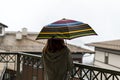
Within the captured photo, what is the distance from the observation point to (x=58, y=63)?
138 inches

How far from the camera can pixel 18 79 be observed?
590 centimetres

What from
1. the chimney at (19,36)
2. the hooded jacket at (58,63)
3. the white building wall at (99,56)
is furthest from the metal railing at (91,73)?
the chimney at (19,36)


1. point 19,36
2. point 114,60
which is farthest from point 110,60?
point 19,36

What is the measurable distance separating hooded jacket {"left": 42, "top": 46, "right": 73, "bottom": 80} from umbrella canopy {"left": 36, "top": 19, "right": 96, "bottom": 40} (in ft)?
0.89

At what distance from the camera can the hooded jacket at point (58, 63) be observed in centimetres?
347

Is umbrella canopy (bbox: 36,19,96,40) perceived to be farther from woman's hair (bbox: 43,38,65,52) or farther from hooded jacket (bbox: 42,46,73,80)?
hooded jacket (bbox: 42,46,73,80)

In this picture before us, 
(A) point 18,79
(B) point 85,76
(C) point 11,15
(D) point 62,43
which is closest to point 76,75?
(B) point 85,76

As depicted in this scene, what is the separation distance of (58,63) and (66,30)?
0.49 metres

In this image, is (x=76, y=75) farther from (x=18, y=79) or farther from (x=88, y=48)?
(x=88, y=48)

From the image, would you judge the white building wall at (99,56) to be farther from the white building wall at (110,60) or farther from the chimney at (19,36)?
the chimney at (19,36)

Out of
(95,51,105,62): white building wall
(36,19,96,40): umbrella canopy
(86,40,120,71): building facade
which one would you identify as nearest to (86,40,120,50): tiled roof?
(86,40,120,71): building facade

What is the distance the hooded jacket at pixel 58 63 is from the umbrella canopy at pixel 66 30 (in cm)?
27

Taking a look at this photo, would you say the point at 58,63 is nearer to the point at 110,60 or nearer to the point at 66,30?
the point at 66,30

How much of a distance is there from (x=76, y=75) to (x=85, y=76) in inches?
11.5
